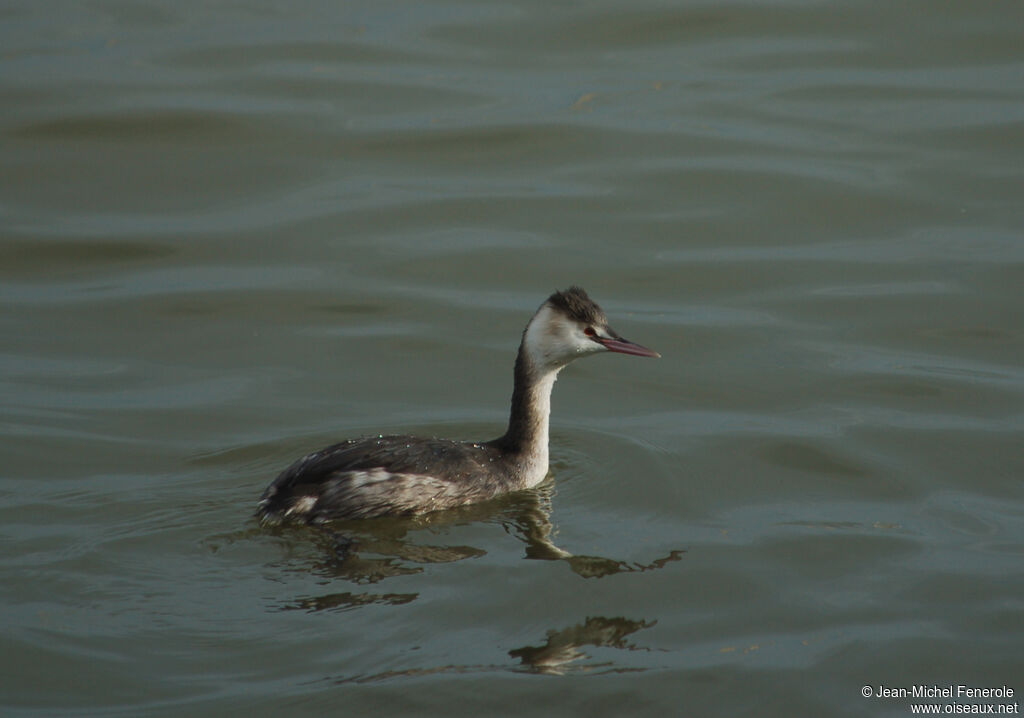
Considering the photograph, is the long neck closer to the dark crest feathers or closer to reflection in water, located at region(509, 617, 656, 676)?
the dark crest feathers

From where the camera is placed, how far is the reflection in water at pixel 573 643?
6.23m

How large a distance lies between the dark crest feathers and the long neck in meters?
0.36

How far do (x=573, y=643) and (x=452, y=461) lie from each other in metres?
1.79

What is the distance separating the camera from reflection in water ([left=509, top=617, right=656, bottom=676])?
6.23 metres

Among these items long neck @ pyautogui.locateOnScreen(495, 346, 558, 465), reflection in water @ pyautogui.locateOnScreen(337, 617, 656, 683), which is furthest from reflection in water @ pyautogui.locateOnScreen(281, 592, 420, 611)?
long neck @ pyautogui.locateOnScreen(495, 346, 558, 465)

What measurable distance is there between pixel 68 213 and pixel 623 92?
5280mm

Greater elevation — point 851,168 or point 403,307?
point 851,168

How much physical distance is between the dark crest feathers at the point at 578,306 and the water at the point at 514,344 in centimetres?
82

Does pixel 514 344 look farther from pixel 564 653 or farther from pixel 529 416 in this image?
pixel 564 653

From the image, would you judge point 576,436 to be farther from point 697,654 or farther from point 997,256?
point 997,256

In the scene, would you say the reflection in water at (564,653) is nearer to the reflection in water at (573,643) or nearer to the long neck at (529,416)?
the reflection in water at (573,643)

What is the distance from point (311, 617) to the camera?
6496 millimetres

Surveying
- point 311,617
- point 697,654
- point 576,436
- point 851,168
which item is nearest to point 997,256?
point 851,168

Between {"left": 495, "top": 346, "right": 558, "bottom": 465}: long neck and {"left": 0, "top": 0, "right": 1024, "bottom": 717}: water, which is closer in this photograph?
{"left": 0, "top": 0, "right": 1024, "bottom": 717}: water
